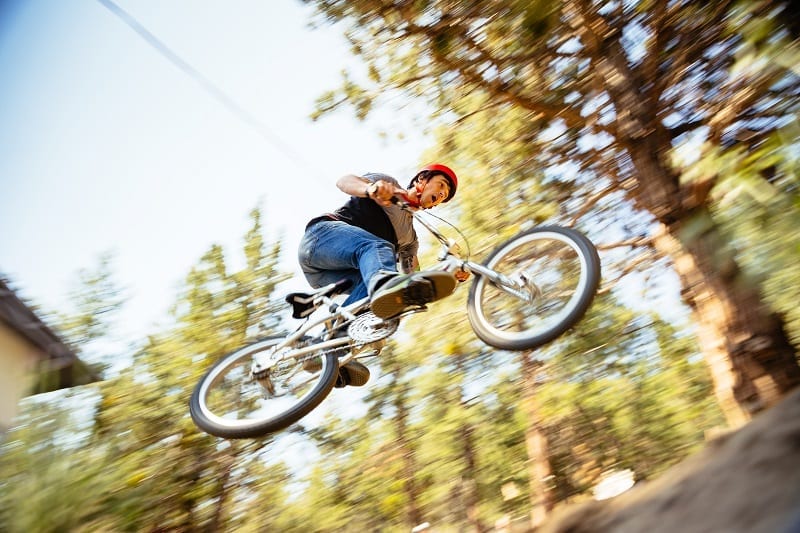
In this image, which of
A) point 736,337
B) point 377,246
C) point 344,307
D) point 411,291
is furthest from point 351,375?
point 736,337

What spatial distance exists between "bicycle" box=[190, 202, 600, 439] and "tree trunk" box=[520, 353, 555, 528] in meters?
5.88

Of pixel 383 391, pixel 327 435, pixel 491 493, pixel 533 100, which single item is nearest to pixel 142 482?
pixel 327 435

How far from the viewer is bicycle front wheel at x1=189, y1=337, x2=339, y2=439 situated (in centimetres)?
350

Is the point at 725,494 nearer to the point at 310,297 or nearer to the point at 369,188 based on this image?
the point at 369,188

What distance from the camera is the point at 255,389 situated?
4.04 meters

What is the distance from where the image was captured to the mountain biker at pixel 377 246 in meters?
3.15

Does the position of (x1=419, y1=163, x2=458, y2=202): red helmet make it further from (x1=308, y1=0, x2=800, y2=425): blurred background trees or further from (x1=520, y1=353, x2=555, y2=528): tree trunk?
(x1=520, y1=353, x2=555, y2=528): tree trunk

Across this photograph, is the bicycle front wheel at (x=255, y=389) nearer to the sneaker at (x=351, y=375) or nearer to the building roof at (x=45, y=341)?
the sneaker at (x=351, y=375)

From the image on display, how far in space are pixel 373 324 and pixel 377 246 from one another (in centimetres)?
49

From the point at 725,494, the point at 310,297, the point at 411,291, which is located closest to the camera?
the point at 725,494

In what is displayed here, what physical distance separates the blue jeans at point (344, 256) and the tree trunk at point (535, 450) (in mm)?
5845

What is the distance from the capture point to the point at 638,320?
6.73 metres

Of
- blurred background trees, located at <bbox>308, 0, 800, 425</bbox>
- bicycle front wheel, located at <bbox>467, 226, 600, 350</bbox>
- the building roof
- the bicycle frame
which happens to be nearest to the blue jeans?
the bicycle frame

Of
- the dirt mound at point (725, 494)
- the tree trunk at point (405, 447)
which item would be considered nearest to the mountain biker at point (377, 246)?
the dirt mound at point (725, 494)
